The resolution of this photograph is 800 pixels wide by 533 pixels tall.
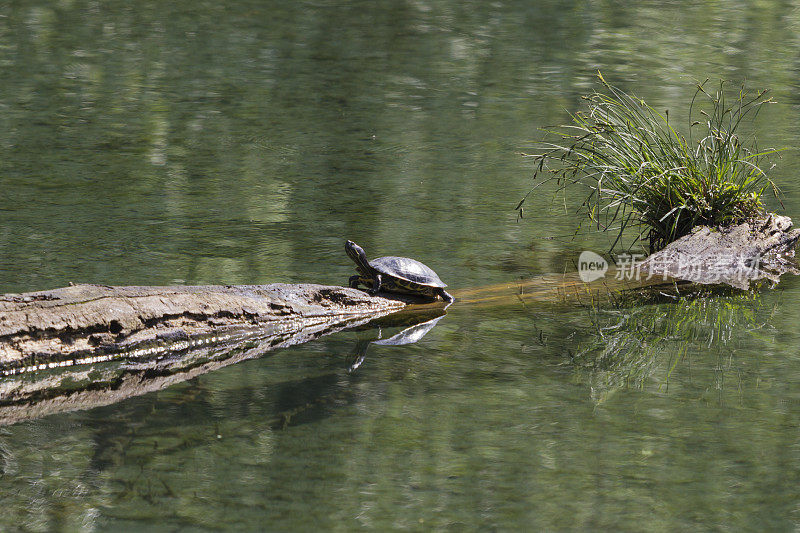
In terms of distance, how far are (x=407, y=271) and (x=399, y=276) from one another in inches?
1.8

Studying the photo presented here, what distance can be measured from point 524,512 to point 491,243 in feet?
10.4

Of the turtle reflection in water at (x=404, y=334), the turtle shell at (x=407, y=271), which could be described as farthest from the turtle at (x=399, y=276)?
the turtle reflection in water at (x=404, y=334)

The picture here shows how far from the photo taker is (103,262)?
218 inches

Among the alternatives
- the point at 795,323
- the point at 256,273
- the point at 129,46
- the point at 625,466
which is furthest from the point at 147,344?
the point at 129,46

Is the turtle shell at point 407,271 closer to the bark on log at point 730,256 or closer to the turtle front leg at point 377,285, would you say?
the turtle front leg at point 377,285

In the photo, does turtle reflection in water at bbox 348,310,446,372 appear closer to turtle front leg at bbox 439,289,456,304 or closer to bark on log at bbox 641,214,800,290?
turtle front leg at bbox 439,289,456,304

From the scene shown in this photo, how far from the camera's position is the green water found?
10.2 feet

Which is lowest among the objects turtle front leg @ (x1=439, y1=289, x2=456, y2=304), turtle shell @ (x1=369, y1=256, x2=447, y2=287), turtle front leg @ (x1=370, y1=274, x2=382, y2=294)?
turtle front leg @ (x1=439, y1=289, x2=456, y2=304)

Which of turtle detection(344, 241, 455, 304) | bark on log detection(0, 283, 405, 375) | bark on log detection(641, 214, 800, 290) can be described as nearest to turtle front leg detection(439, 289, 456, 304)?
turtle detection(344, 241, 455, 304)

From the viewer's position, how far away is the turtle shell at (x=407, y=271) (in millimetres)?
4805

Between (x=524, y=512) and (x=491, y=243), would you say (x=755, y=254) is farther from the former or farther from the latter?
(x=524, y=512)

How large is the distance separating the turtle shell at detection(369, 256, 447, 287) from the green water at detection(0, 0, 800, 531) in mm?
203

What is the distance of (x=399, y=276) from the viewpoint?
15.8 ft

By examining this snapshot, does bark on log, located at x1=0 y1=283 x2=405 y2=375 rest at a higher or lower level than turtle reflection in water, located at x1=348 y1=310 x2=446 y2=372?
higher
